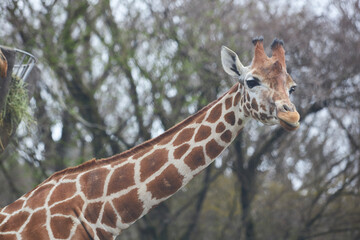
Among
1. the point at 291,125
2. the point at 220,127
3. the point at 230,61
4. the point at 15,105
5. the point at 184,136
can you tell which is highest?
the point at 15,105

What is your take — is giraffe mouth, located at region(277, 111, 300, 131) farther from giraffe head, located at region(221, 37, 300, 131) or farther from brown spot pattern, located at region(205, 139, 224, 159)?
brown spot pattern, located at region(205, 139, 224, 159)

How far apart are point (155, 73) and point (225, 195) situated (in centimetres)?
622

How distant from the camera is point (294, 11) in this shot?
11.4 metres

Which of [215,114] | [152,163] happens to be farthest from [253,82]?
[152,163]

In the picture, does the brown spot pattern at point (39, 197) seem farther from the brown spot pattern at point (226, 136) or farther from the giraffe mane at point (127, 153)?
the brown spot pattern at point (226, 136)

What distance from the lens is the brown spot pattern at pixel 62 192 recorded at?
464cm

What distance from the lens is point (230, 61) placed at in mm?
4859

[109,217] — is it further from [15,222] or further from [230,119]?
[230,119]

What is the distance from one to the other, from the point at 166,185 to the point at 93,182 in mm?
704

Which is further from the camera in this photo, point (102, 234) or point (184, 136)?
point (184, 136)

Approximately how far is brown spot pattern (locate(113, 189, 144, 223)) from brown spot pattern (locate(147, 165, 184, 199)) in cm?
16

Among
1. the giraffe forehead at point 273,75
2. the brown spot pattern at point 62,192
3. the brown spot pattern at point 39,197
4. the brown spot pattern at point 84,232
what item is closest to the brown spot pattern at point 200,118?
the giraffe forehead at point 273,75

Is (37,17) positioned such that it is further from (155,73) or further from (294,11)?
(294,11)

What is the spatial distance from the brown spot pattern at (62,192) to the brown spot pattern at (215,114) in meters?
1.45
